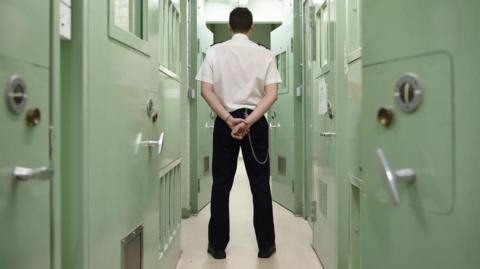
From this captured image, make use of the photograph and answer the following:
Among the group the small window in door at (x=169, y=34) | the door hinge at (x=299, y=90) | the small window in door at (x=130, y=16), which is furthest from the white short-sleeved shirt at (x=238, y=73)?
the door hinge at (x=299, y=90)

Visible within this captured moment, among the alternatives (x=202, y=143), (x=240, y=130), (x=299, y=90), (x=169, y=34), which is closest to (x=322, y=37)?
(x=240, y=130)

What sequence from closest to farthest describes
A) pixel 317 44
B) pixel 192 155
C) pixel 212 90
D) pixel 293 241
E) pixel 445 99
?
pixel 445 99 < pixel 212 90 < pixel 317 44 < pixel 293 241 < pixel 192 155

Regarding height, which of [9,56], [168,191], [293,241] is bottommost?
[293,241]

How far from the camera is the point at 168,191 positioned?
2.29 metres

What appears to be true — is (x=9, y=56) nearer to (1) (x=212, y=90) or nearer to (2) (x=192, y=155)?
(1) (x=212, y=90)

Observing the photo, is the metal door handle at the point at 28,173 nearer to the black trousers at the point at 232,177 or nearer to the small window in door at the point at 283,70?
the black trousers at the point at 232,177

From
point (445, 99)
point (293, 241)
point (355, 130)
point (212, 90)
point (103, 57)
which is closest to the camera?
point (445, 99)

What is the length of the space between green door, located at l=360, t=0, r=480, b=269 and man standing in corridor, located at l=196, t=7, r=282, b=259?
1578 mm

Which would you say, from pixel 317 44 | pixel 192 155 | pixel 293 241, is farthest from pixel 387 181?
pixel 192 155

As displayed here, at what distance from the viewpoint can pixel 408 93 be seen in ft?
2.40

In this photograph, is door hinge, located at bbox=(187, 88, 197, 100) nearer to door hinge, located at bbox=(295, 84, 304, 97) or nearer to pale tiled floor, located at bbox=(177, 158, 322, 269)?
door hinge, located at bbox=(295, 84, 304, 97)

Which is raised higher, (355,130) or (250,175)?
(355,130)

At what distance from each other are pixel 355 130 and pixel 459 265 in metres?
1.03

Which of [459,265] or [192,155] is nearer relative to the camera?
[459,265]
